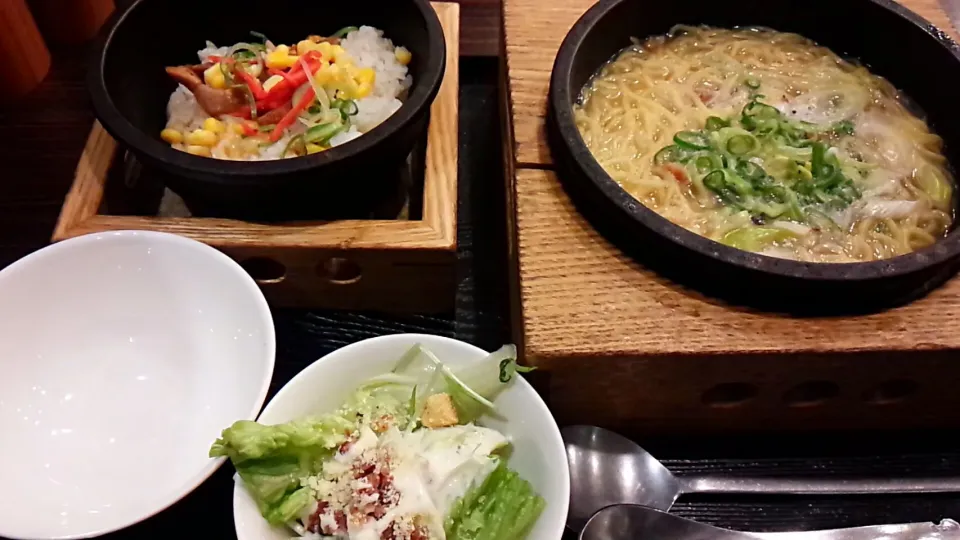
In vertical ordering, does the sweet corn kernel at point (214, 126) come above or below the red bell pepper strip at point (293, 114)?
below

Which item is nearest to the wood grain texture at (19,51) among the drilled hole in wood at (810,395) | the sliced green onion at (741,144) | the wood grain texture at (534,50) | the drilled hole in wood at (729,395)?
the wood grain texture at (534,50)

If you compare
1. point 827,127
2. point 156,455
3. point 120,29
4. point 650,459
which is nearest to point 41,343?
point 156,455

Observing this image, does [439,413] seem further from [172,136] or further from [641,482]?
[172,136]

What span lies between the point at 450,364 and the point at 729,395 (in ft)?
2.26

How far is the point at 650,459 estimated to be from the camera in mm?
1738

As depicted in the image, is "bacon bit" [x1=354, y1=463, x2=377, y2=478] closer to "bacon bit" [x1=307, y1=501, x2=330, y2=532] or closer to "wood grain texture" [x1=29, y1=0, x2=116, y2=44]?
"bacon bit" [x1=307, y1=501, x2=330, y2=532]

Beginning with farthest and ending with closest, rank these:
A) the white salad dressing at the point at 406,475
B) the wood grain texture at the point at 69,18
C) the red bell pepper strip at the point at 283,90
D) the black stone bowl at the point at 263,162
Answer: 1. the wood grain texture at the point at 69,18
2. the red bell pepper strip at the point at 283,90
3. the black stone bowl at the point at 263,162
4. the white salad dressing at the point at 406,475

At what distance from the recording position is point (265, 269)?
190cm

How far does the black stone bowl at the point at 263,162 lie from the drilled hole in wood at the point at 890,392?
1236 mm

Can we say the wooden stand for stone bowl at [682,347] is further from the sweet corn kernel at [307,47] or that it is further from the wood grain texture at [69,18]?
the wood grain texture at [69,18]

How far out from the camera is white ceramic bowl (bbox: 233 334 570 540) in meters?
1.36

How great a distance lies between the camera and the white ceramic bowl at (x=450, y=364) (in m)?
1.36

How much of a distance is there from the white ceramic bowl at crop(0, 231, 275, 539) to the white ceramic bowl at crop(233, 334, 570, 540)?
8cm

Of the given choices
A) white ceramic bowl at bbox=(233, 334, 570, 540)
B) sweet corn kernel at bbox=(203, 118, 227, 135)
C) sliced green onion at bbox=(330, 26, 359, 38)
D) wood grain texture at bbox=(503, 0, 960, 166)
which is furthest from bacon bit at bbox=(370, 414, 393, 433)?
sliced green onion at bbox=(330, 26, 359, 38)
